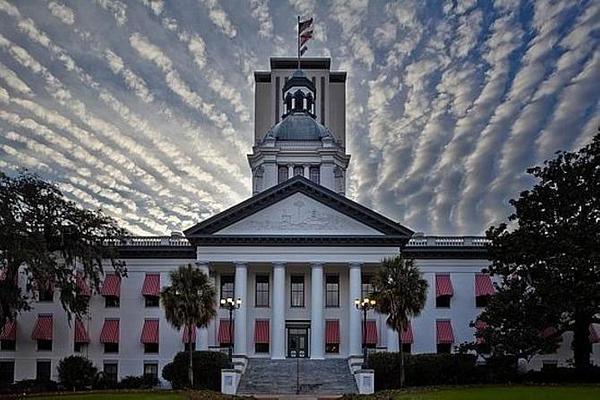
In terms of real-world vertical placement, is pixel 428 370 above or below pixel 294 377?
above

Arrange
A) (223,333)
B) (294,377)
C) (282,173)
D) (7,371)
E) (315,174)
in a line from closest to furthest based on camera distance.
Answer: (294,377)
(7,371)
(223,333)
(315,174)
(282,173)

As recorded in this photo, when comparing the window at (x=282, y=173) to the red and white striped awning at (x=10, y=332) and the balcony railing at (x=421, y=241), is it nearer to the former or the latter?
the balcony railing at (x=421, y=241)

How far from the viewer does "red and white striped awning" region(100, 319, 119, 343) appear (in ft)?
189

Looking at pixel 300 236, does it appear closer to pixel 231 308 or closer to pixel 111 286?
pixel 231 308

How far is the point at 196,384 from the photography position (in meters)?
47.8

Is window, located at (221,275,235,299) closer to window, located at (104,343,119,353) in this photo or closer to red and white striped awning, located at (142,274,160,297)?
red and white striped awning, located at (142,274,160,297)

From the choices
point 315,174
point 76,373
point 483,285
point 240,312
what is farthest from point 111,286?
point 483,285

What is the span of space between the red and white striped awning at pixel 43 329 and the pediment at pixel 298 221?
13.6 metres

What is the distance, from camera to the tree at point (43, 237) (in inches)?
1517

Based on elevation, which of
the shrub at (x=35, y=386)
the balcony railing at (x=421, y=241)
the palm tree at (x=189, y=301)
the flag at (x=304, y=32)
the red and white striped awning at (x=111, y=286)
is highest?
the flag at (x=304, y=32)

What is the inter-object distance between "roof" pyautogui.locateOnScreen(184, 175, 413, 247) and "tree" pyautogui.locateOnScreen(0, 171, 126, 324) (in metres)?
6.35

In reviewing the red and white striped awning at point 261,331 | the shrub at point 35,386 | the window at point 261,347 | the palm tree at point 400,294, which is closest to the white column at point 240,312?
the red and white striped awning at point 261,331

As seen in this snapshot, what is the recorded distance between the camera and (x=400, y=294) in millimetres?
45000

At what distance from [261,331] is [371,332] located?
766cm
